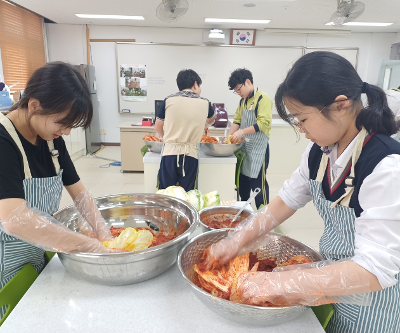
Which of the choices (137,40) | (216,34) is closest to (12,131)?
(216,34)

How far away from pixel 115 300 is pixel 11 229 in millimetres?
380

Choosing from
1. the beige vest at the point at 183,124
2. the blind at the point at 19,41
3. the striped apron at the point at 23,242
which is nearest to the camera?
the striped apron at the point at 23,242

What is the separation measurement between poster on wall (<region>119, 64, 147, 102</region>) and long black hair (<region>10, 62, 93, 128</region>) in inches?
205

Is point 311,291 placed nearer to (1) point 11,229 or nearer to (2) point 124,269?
(2) point 124,269

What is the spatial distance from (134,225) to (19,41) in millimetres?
5199

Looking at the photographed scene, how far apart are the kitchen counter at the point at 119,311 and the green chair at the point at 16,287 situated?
0.19 ft

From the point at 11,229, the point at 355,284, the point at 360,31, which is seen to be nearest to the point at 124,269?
the point at 11,229

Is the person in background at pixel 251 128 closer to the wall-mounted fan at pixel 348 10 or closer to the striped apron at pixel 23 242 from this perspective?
the wall-mounted fan at pixel 348 10

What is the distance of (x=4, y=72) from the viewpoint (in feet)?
14.7

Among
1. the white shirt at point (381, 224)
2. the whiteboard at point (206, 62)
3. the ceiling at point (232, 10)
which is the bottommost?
the white shirt at point (381, 224)

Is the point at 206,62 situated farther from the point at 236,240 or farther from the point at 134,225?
the point at 236,240

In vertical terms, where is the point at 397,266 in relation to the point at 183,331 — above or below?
above

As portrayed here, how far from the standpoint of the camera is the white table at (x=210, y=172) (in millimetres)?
2709

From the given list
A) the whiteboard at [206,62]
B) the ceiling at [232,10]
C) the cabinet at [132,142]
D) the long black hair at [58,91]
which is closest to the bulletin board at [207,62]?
the whiteboard at [206,62]
